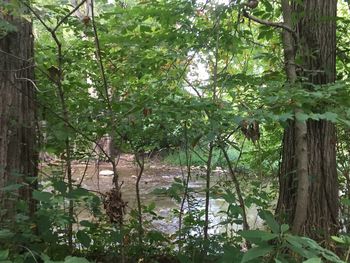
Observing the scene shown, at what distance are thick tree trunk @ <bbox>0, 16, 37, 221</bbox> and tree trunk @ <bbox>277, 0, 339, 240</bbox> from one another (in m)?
2.06

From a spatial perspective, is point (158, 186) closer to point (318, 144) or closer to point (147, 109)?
point (318, 144)

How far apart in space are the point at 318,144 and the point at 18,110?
8.02 feet

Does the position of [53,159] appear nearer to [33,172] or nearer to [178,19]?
[33,172]

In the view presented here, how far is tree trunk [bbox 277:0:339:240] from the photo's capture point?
3223 millimetres

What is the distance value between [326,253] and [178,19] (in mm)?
2093

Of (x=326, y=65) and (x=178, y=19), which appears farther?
(x=326, y=65)

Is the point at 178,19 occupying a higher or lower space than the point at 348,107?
higher

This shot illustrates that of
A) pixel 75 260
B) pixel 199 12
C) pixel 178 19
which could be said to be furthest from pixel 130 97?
pixel 75 260

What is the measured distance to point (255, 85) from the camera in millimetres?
3008

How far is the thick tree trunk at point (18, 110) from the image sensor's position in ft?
9.58

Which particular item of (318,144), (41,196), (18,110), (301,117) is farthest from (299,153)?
(18,110)

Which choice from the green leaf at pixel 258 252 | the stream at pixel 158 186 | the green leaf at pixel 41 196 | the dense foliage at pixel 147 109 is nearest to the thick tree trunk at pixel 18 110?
the dense foliage at pixel 147 109

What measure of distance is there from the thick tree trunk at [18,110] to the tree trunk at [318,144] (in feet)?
6.75

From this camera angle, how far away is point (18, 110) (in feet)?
9.84
